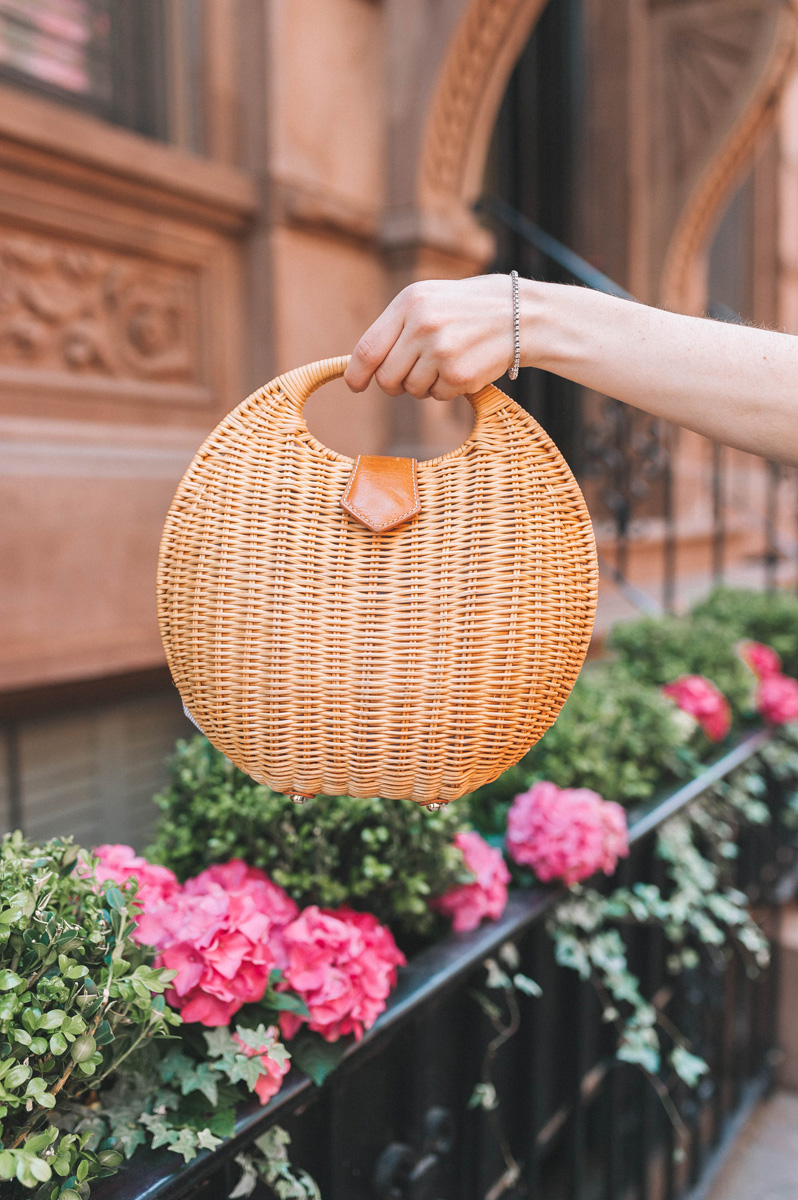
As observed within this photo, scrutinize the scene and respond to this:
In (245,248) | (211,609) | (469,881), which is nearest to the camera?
(211,609)

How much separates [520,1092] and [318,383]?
4.98 ft

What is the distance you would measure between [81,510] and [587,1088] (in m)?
1.96

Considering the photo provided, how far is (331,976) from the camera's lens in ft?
4.10

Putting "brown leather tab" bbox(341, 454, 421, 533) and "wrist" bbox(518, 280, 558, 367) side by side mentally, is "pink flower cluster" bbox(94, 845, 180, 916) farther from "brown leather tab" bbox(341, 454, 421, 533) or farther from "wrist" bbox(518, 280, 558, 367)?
"wrist" bbox(518, 280, 558, 367)

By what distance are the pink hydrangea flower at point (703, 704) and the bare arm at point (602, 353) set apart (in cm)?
189

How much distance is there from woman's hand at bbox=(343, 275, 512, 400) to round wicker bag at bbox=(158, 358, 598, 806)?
0.23 ft

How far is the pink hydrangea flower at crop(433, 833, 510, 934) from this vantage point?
64.4 inches

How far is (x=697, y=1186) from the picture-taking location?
2535 millimetres

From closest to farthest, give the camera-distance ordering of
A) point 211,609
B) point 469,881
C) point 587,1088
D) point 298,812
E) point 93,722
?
point 211,609 < point 298,812 < point 469,881 < point 587,1088 < point 93,722

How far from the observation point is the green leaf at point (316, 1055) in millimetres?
1218

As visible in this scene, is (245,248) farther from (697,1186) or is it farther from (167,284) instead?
(697,1186)

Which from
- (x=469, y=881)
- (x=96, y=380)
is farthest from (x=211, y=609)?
(x=96, y=380)

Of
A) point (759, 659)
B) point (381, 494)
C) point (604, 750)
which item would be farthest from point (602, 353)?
point (759, 659)

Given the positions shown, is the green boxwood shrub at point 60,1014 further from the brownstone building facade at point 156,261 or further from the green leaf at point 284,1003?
the brownstone building facade at point 156,261
